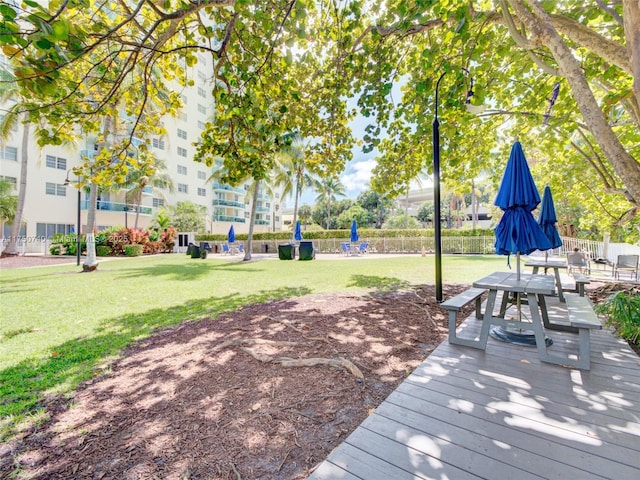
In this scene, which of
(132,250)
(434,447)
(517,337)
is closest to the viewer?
(434,447)

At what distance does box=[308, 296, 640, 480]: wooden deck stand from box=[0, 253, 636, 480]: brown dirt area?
0.29m

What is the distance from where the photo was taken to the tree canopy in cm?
317

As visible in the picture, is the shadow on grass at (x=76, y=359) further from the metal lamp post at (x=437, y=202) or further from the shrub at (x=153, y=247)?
the shrub at (x=153, y=247)

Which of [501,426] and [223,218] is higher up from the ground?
[223,218]

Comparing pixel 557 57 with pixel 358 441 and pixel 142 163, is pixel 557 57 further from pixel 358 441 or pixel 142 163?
pixel 142 163

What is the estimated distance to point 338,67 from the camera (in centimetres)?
503

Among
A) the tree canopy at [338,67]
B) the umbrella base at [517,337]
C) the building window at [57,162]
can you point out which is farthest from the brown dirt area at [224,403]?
the building window at [57,162]

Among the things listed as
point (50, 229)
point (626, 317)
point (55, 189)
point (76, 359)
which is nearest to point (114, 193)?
point (55, 189)

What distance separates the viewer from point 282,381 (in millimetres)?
2807

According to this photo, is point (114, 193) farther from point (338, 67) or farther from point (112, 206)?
point (338, 67)

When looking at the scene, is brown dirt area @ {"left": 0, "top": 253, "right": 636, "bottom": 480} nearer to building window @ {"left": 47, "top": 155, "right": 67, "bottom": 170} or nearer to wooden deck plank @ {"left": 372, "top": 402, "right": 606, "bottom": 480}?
wooden deck plank @ {"left": 372, "top": 402, "right": 606, "bottom": 480}

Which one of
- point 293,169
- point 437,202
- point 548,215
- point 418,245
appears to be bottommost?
point 418,245

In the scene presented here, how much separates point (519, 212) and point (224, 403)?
3.94 m

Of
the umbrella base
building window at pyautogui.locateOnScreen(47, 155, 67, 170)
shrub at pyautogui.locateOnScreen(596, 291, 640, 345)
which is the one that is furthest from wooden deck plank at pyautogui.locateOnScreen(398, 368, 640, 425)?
building window at pyautogui.locateOnScreen(47, 155, 67, 170)
